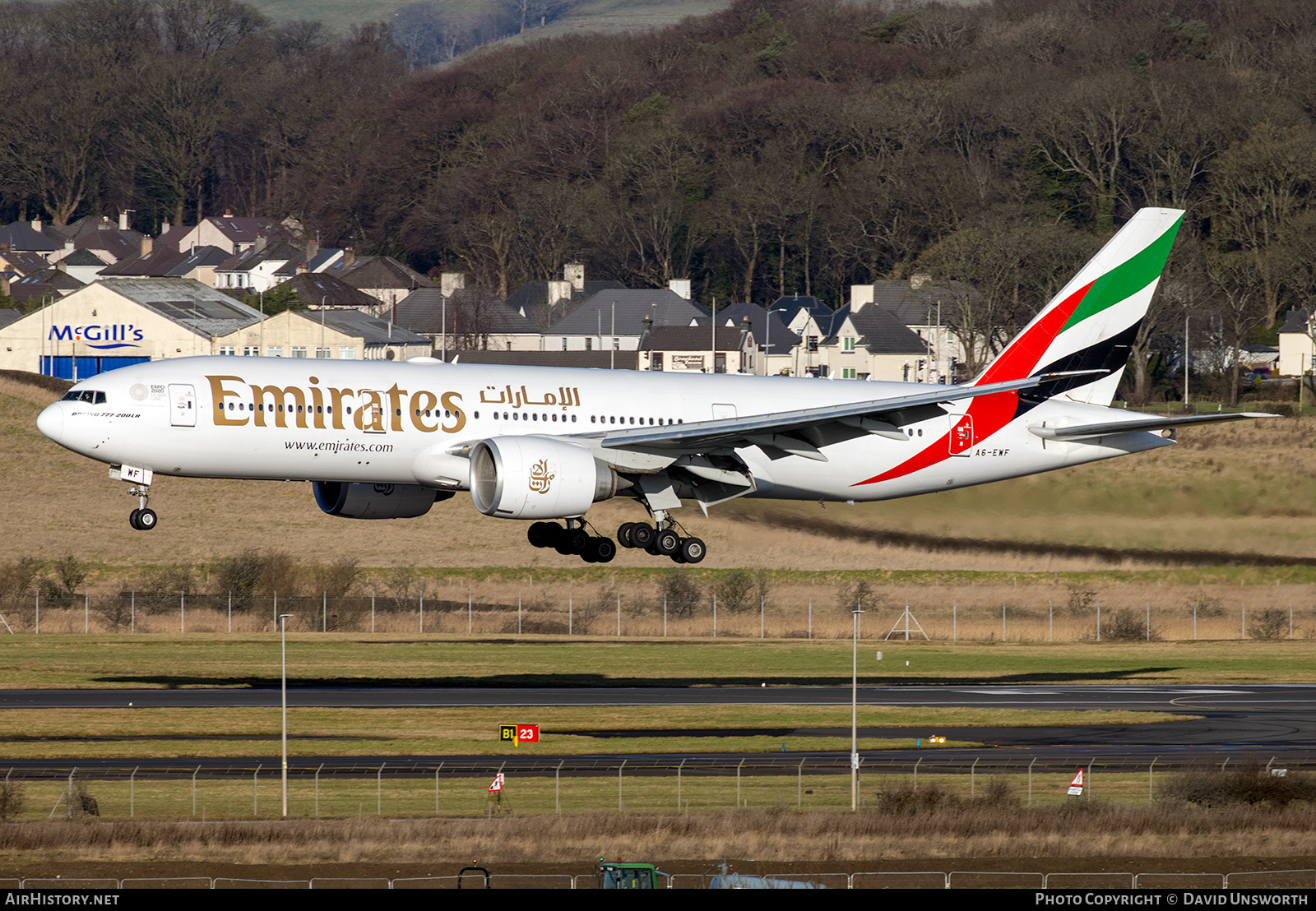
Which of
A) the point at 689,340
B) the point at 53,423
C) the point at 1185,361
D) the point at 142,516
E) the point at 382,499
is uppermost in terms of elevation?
the point at 689,340

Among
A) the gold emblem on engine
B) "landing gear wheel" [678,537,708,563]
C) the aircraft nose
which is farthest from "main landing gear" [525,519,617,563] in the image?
the aircraft nose

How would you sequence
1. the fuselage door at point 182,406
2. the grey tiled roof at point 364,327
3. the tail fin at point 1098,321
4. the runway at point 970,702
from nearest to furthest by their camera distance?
the fuselage door at point 182,406
the tail fin at point 1098,321
the runway at point 970,702
the grey tiled roof at point 364,327

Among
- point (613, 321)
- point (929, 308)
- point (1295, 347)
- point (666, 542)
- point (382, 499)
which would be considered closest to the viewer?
point (666, 542)

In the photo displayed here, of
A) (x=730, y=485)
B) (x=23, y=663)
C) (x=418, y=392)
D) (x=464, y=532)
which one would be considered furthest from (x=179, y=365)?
(x=464, y=532)

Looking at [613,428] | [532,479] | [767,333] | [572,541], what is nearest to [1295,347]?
[767,333]

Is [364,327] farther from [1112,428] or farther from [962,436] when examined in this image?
[1112,428]

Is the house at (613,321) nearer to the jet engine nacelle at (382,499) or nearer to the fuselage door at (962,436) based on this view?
the fuselage door at (962,436)

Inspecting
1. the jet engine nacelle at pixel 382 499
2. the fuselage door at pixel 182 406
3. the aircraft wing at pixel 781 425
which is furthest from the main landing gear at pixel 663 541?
the fuselage door at pixel 182 406
